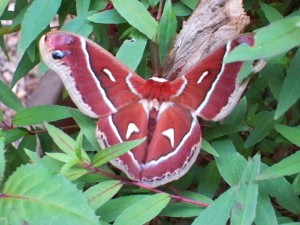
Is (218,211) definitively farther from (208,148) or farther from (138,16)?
(138,16)

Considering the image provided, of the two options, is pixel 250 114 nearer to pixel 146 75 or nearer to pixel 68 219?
pixel 146 75

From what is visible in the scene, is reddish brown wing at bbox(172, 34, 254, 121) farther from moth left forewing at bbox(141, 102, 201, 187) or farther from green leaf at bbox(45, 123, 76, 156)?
green leaf at bbox(45, 123, 76, 156)

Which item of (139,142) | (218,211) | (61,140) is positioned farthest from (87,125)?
(218,211)

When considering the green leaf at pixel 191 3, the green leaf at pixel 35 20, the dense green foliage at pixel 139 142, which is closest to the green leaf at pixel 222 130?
the dense green foliage at pixel 139 142

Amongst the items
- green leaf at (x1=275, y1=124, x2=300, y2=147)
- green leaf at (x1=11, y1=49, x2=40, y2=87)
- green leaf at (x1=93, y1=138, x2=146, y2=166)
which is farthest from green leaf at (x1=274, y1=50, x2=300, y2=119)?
green leaf at (x1=11, y1=49, x2=40, y2=87)

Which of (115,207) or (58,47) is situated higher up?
(58,47)

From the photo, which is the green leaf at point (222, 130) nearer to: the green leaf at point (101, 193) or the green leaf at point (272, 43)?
the green leaf at point (101, 193)
